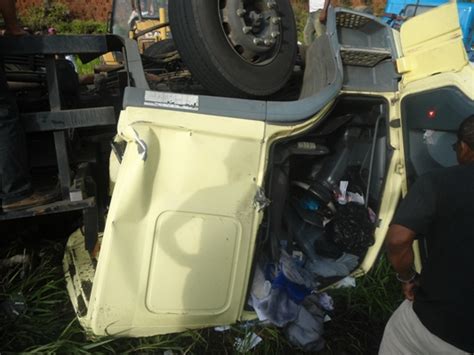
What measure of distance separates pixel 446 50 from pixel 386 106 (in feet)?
1.38

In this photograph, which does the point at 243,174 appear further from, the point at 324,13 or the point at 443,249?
the point at 324,13

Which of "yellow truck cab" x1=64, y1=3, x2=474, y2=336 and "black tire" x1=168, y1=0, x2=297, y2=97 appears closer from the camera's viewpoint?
"yellow truck cab" x1=64, y1=3, x2=474, y2=336

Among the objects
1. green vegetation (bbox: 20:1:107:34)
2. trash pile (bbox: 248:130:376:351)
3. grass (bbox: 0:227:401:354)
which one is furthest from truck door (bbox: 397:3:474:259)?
green vegetation (bbox: 20:1:107:34)

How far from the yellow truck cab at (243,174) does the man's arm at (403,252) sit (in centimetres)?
57

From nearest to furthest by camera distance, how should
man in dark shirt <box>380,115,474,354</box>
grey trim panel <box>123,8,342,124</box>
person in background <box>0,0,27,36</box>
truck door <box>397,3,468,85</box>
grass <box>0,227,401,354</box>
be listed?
man in dark shirt <box>380,115,474,354</box> < grey trim panel <box>123,8,342,124</box> < person in background <box>0,0,27,36</box> < truck door <box>397,3,468,85</box> < grass <box>0,227,401,354</box>

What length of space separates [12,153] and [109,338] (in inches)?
40.7

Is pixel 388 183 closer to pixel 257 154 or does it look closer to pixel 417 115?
pixel 417 115

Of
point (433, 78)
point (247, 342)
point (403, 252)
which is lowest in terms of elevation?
point (247, 342)

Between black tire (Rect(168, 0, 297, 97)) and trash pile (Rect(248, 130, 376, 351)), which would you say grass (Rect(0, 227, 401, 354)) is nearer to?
trash pile (Rect(248, 130, 376, 351))

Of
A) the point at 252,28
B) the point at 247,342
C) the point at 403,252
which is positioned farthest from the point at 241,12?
the point at 247,342

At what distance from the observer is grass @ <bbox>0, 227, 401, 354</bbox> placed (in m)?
2.20

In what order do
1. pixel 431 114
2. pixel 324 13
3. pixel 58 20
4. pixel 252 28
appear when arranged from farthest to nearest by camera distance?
pixel 58 20 < pixel 431 114 < pixel 324 13 < pixel 252 28

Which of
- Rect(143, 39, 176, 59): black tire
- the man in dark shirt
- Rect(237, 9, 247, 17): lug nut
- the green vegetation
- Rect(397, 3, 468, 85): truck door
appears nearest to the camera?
the man in dark shirt

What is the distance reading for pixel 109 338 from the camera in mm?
2094
